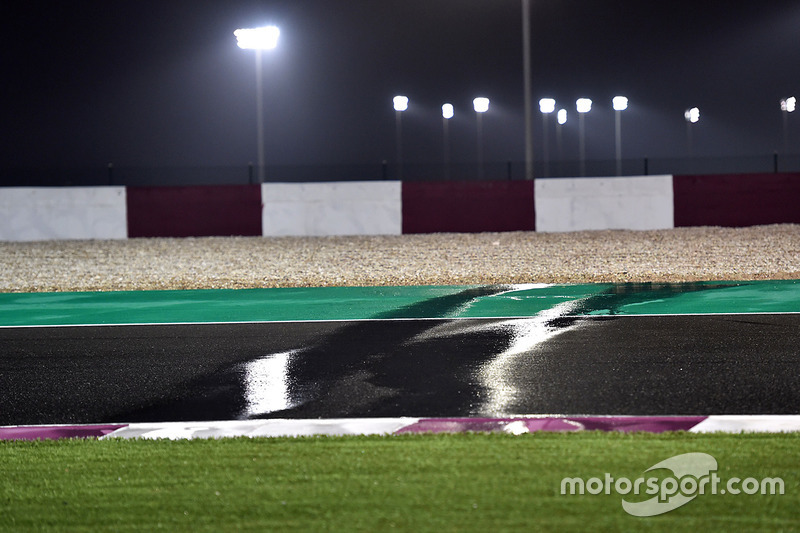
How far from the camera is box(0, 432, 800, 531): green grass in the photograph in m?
3.75

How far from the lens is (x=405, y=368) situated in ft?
23.7

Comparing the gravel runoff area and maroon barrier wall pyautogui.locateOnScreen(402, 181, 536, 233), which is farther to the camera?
maroon barrier wall pyautogui.locateOnScreen(402, 181, 536, 233)

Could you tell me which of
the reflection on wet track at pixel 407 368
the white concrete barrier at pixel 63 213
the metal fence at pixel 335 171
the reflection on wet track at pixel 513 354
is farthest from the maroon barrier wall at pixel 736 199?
the white concrete barrier at pixel 63 213

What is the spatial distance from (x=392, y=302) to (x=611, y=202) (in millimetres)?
A: 9039

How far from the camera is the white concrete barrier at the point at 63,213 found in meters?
20.1

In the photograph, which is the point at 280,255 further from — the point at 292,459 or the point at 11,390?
the point at 292,459

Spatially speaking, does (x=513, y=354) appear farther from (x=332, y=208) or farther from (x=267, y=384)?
(x=332, y=208)

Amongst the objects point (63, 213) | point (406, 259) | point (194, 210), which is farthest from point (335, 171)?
point (63, 213)

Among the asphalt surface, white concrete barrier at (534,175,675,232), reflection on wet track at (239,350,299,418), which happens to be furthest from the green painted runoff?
white concrete barrier at (534,175,675,232)

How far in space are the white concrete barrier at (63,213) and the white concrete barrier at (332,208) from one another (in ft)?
10.7

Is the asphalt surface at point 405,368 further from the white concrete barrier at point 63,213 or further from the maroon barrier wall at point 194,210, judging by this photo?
the white concrete barrier at point 63,213

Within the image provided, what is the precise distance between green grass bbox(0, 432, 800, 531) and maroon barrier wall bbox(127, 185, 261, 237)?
595 inches

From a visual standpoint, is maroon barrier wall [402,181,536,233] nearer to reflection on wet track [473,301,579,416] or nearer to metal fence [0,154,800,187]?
Result: metal fence [0,154,800,187]

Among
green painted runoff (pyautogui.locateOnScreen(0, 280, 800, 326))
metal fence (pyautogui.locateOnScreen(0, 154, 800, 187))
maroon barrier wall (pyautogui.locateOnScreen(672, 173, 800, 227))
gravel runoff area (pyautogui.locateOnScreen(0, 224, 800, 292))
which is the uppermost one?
metal fence (pyautogui.locateOnScreen(0, 154, 800, 187))
